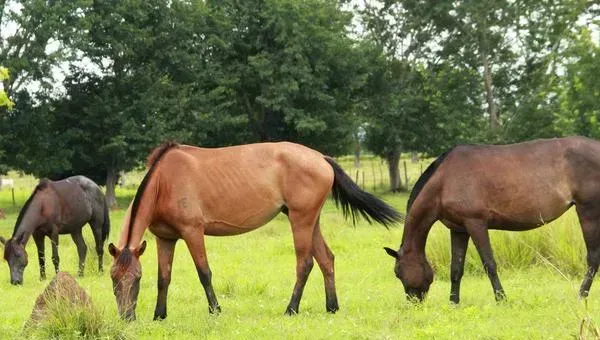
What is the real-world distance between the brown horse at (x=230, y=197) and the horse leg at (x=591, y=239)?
3002 millimetres

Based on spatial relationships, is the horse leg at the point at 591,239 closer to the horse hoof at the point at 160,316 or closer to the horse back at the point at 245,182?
the horse back at the point at 245,182

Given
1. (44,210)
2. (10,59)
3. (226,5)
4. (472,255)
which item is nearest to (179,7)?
(226,5)

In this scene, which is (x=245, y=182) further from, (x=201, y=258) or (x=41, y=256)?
(x=41, y=256)

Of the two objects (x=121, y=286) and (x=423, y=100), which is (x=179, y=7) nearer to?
(x=423, y=100)

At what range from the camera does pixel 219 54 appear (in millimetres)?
40594

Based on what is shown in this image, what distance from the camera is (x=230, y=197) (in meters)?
9.66

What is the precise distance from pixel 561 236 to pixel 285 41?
2814 centimetres

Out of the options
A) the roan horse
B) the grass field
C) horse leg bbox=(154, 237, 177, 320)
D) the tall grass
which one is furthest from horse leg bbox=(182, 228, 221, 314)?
the roan horse

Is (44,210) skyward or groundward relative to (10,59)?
groundward

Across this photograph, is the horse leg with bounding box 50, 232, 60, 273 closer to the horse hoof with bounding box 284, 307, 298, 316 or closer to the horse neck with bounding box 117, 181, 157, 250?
the horse neck with bounding box 117, 181, 157, 250

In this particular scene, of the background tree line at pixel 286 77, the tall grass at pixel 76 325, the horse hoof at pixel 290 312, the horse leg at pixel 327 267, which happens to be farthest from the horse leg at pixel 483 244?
the background tree line at pixel 286 77

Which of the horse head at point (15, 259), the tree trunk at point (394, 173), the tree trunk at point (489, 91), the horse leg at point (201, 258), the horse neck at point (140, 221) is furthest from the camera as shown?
the tree trunk at point (394, 173)

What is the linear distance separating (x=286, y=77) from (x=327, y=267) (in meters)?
29.6

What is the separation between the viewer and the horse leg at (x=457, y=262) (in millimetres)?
9820
